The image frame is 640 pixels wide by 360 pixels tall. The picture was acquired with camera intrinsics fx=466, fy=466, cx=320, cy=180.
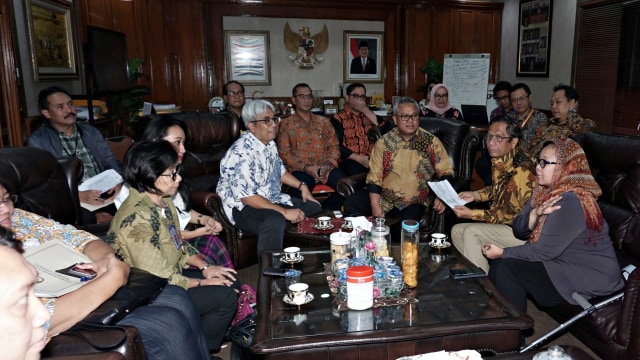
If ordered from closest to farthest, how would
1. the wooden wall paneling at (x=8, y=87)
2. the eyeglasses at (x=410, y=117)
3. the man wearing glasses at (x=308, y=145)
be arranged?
1. the eyeglasses at (x=410, y=117)
2. the wooden wall paneling at (x=8, y=87)
3. the man wearing glasses at (x=308, y=145)

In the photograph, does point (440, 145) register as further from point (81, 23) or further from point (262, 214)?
point (81, 23)

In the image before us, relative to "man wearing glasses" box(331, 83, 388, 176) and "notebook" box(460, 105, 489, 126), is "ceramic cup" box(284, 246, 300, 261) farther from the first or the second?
"notebook" box(460, 105, 489, 126)

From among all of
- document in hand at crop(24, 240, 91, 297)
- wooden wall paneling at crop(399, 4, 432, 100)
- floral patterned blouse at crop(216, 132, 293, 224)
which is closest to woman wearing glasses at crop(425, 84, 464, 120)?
floral patterned blouse at crop(216, 132, 293, 224)

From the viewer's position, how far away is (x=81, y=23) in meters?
5.16

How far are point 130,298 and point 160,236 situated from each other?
36 centimetres

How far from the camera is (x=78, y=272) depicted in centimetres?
165

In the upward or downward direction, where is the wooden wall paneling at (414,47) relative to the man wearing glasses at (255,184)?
upward

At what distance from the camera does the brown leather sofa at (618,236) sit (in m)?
1.81

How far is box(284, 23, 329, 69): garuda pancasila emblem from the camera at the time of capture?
706cm

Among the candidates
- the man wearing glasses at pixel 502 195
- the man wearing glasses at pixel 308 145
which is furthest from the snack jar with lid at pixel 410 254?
the man wearing glasses at pixel 308 145

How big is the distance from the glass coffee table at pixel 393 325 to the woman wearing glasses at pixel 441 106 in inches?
124

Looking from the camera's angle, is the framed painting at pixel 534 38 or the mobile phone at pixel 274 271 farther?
the framed painting at pixel 534 38

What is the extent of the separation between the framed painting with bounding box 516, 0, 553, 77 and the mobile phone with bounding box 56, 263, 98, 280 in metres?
6.22

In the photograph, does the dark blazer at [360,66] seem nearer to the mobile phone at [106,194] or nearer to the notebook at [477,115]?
the notebook at [477,115]
